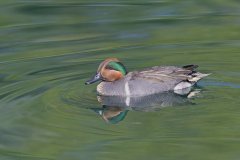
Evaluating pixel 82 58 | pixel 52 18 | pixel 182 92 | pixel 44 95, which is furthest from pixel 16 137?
pixel 52 18

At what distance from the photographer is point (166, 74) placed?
39.7 feet

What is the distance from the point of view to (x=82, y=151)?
9.88 meters

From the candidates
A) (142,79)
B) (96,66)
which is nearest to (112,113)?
(142,79)

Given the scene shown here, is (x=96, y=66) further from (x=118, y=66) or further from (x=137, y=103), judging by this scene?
(x=137, y=103)

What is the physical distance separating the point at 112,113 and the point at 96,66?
2.01 metres

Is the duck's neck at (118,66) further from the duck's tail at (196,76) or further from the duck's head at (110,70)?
the duck's tail at (196,76)

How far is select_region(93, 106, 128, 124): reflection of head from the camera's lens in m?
11.0

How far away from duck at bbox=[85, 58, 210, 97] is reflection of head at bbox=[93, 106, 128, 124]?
0.52 m

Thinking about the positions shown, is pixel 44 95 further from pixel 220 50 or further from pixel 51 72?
pixel 220 50

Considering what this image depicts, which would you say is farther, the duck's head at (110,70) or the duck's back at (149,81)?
the duck's head at (110,70)

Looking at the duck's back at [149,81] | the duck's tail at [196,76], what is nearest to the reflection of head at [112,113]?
the duck's back at [149,81]

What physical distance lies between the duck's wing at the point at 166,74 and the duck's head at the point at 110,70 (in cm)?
19

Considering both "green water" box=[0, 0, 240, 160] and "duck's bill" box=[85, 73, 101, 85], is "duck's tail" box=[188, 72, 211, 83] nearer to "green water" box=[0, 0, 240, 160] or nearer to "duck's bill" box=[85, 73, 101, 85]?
"green water" box=[0, 0, 240, 160]

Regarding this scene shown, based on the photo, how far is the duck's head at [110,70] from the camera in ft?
39.9
